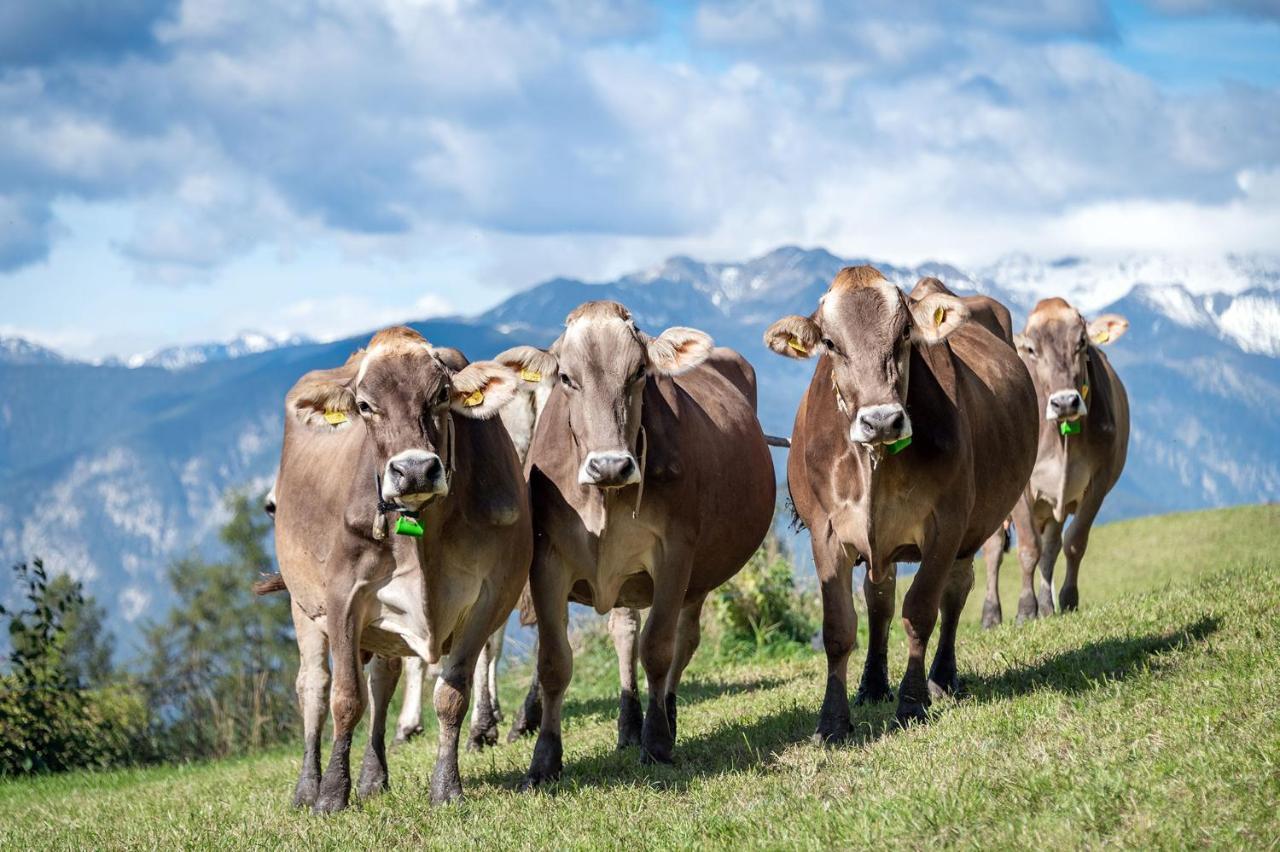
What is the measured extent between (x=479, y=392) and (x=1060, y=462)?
834 cm

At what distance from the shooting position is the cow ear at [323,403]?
920 centimetres

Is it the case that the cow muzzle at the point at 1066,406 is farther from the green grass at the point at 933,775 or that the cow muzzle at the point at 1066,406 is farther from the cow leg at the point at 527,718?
the cow leg at the point at 527,718

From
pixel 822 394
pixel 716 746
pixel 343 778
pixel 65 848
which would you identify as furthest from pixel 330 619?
pixel 822 394

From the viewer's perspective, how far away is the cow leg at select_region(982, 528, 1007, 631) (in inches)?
618

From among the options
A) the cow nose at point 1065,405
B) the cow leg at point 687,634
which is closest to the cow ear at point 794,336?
the cow leg at point 687,634

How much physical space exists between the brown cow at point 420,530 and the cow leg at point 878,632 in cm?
255

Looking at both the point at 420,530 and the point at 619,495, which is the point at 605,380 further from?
the point at 420,530

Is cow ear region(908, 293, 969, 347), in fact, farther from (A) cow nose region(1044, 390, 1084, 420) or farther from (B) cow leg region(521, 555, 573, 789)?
(A) cow nose region(1044, 390, 1084, 420)

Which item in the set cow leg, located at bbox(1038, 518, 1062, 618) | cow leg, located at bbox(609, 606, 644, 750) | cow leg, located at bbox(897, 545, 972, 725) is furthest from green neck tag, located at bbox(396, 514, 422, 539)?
cow leg, located at bbox(1038, 518, 1062, 618)

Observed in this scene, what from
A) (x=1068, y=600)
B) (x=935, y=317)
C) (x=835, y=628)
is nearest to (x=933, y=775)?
(x=835, y=628)

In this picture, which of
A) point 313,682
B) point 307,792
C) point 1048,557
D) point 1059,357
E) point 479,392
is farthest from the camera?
point 1048,557

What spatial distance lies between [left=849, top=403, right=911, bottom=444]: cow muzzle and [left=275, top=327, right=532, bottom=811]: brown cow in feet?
6.92

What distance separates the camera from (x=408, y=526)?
844 centimetres

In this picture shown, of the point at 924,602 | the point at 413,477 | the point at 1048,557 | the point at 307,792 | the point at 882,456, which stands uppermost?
the point at 413,477
